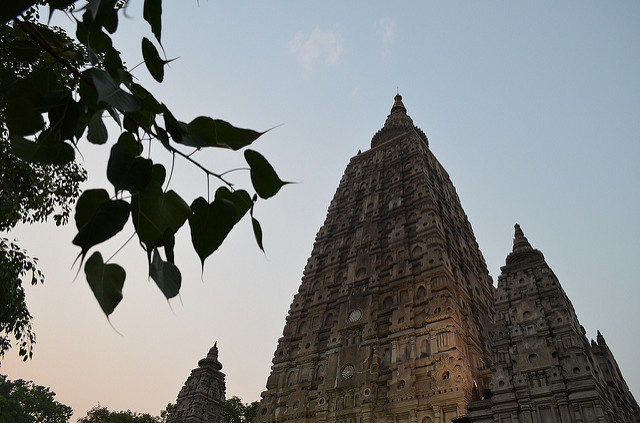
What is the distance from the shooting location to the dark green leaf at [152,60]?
5.43ft

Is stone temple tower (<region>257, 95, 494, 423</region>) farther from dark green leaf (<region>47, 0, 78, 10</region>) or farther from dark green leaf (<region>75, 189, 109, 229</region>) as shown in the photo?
dark green leaf (<region>47, 0, 78, 10</region>)

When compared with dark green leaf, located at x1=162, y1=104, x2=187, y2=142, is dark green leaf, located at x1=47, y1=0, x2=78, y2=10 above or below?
above

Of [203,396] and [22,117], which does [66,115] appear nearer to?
[22,117]

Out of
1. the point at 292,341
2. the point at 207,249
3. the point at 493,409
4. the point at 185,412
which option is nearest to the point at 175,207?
the point at 207,249

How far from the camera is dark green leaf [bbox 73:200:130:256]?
4.29 ft

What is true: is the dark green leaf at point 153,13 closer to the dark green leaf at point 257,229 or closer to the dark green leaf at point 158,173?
the dark green leaf at point 158,173

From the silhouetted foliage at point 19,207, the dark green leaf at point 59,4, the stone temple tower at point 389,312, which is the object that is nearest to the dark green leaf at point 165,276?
the dark green leaf at point 59,4

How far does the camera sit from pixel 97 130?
5.01 ft

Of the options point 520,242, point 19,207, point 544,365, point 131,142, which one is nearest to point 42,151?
point 131,142

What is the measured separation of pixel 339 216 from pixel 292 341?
9.38 meters

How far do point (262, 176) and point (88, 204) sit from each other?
0.55 meters

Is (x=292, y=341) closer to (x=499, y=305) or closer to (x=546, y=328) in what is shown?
(x=499, y=305)

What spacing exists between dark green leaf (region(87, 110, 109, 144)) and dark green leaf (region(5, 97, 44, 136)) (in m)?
0.17

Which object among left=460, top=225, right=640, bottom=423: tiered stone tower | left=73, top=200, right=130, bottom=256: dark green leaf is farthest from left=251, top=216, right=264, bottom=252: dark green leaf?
left=460, top=225, right=640, bottom=423: tiered stone tower
